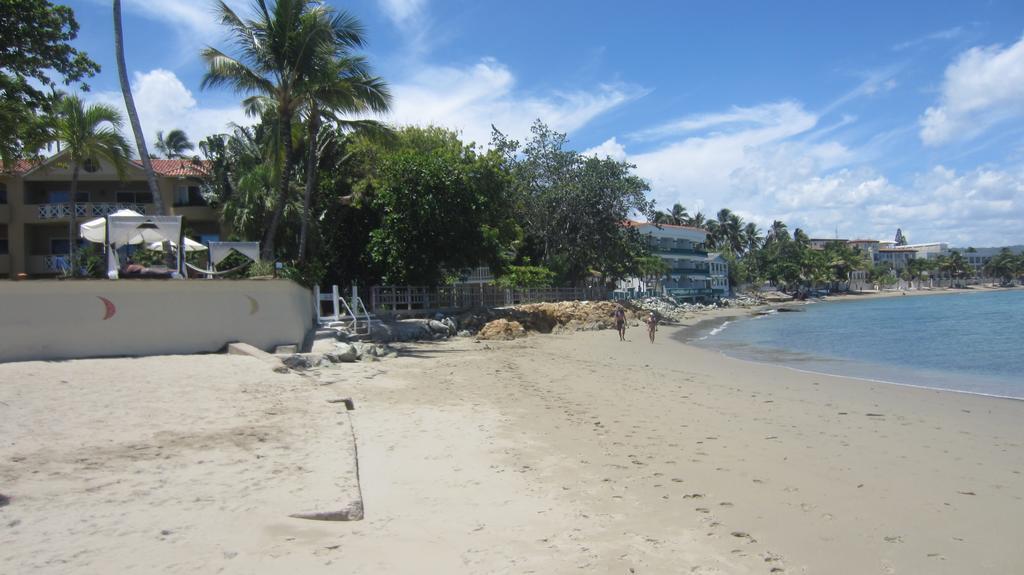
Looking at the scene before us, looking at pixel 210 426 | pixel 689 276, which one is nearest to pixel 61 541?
pixel 210 426

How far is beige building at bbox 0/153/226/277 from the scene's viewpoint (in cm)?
3238

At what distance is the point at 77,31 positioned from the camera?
16719mm

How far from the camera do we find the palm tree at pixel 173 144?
54.8 m

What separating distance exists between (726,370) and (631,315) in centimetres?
2643

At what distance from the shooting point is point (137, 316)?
12711mm

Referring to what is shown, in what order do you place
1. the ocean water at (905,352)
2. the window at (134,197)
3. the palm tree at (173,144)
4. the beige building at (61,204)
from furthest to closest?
the palm tree at (173,144) < the window at (134,197) < the beige building at (61,204) < the ocean water at (905,352)

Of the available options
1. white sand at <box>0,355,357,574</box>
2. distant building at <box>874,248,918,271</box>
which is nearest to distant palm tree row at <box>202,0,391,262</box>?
white sand at <box>0,355,357,574</box>

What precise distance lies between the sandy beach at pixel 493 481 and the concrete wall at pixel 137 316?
1.22m

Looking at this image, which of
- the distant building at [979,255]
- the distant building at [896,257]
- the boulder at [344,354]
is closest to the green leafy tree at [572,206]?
the boulder at [344,354]

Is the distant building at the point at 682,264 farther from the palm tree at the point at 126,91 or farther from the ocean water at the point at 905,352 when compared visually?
the palm tree at the point at 126,91

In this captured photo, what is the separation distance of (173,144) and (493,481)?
57202 millimetres

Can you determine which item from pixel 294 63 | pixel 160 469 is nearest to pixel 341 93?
pixel 294 63

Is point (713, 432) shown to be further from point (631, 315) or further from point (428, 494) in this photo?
point (631, 315)

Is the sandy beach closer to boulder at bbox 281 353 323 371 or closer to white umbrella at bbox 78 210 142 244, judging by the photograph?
boulder at bbox 281 353 323 371
